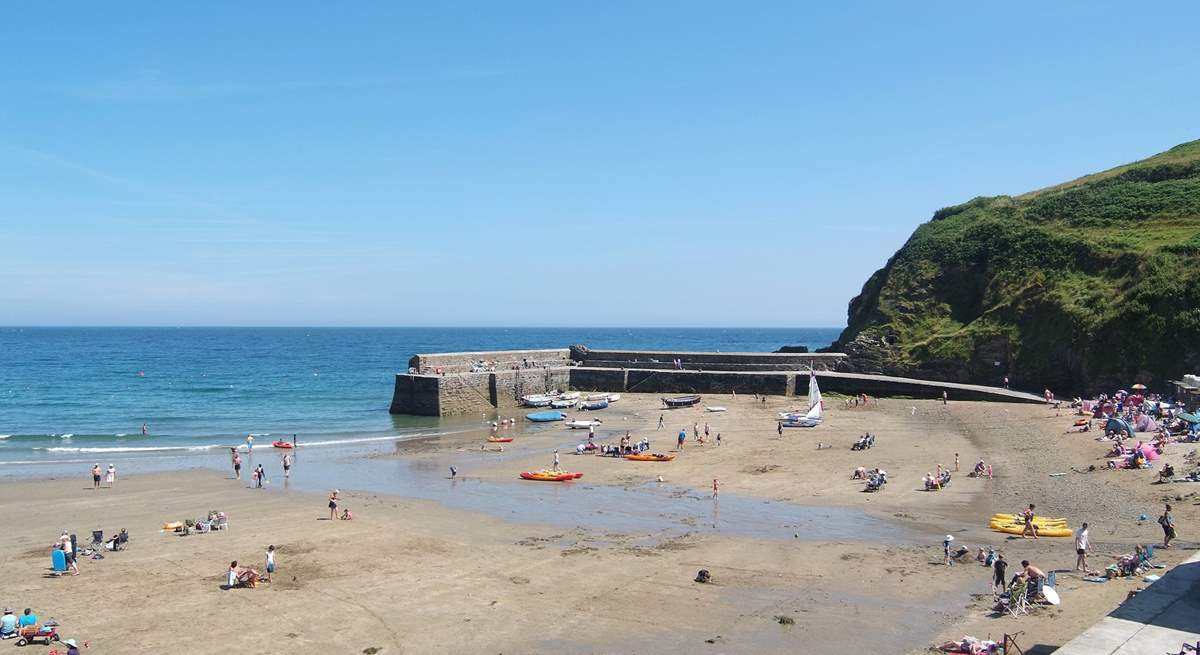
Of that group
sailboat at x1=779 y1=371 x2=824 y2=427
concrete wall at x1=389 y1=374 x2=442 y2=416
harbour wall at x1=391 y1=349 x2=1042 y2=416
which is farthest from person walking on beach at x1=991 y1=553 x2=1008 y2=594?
concrete wall at x1=389 y1=374 x2=442 y2=416

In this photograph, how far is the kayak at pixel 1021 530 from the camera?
22.1 meters

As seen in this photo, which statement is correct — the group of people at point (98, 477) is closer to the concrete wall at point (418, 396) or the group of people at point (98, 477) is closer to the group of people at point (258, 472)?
the group of people at point (258, 472)

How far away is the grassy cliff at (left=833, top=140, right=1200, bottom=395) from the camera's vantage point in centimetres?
4531

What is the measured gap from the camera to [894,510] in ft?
85.4

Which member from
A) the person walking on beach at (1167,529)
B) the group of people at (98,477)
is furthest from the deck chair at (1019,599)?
the group of people at (98,477)

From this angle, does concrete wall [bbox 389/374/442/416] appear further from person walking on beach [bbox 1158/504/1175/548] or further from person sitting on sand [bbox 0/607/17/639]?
person walking on beach [bbox 1158/504/1175/548]

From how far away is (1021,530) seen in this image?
22.5 m

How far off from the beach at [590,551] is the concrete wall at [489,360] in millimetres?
18042

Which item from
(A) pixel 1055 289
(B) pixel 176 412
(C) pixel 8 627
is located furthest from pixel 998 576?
(B) pixel 176 412

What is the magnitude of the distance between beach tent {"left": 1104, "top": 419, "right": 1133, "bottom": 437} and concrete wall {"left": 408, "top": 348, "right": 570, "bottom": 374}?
118ft

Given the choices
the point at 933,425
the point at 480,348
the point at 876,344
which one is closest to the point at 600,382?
the point at 876,344

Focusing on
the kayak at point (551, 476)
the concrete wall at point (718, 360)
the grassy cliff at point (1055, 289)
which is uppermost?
the grassy cliff at point (1055, 289)

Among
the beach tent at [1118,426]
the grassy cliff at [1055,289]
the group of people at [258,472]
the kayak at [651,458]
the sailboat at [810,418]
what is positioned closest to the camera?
the group of people at [258,472]

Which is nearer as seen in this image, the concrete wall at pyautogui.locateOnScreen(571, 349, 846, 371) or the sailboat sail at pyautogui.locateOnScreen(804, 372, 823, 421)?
the sailboat sail at pyautogui.locateOnScreen(804, 372, 823, 421)
